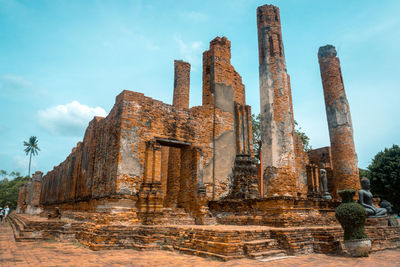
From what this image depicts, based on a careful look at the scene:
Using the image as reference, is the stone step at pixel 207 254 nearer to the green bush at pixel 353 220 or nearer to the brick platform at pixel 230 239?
the brick platform at pixel 230 239

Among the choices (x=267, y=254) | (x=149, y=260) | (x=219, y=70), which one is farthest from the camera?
(x=219, y=70)

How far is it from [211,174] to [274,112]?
3.53 meters

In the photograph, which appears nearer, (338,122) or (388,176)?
(338,122)

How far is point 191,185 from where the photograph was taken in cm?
1090

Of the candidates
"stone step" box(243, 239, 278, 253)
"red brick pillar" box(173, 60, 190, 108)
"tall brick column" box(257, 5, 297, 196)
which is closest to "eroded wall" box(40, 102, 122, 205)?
"tall brick column" box(257, 5, 297, 196)

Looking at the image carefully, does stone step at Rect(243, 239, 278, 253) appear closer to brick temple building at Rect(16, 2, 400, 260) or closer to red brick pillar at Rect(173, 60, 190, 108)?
brick temple building at Rect(16, 2, 400, 260)

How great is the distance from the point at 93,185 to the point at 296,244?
27.6ft

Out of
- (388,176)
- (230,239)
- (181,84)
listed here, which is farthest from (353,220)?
(388,176)

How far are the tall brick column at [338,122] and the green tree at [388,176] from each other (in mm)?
8557

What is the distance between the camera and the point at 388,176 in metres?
20.9

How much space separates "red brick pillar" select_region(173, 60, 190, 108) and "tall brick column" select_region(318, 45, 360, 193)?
28.4 feet

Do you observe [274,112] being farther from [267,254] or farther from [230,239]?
[230,239]

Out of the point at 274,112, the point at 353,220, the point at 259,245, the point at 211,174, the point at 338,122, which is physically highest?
the point at 338,122

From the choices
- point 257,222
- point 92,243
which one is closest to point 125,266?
point 92,243
